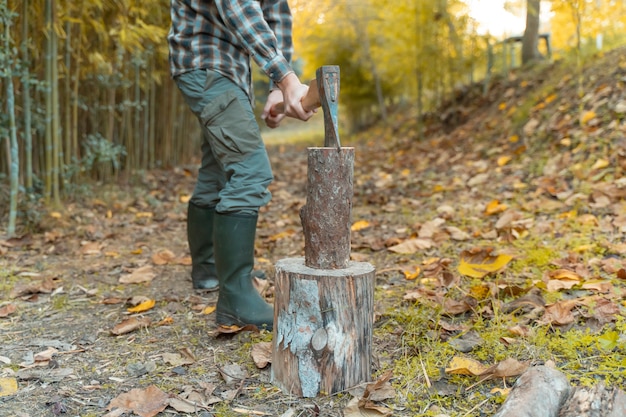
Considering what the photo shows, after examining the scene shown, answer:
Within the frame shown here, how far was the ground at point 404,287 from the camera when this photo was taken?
1.74m

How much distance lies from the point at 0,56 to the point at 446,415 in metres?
2.93

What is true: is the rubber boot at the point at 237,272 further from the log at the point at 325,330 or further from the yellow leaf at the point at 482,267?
the yellow leaf at the point at 482,267

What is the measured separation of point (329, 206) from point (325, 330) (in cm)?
36

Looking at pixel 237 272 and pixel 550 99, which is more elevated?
pixel 550 99

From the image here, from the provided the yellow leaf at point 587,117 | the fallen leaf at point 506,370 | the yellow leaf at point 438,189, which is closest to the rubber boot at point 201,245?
the fallen leaf at point 506,370

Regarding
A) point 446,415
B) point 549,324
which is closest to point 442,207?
point 549,324

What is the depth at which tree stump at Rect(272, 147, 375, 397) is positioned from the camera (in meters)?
1.72

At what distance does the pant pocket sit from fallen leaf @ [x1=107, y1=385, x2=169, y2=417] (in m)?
0.84

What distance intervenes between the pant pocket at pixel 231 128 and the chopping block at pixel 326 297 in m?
0.40

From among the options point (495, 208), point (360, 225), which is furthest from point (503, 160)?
point (360, 225)

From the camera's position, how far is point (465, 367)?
1.73 meters

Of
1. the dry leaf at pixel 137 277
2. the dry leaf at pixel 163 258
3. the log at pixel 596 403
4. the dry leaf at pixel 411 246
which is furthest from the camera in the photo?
the dry leaf at pixel 163 258

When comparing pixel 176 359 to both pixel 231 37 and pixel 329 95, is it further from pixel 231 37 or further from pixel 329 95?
pixel 231 37

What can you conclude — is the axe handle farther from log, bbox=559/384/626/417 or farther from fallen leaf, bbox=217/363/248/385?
log, bbox=559/384/626/417
